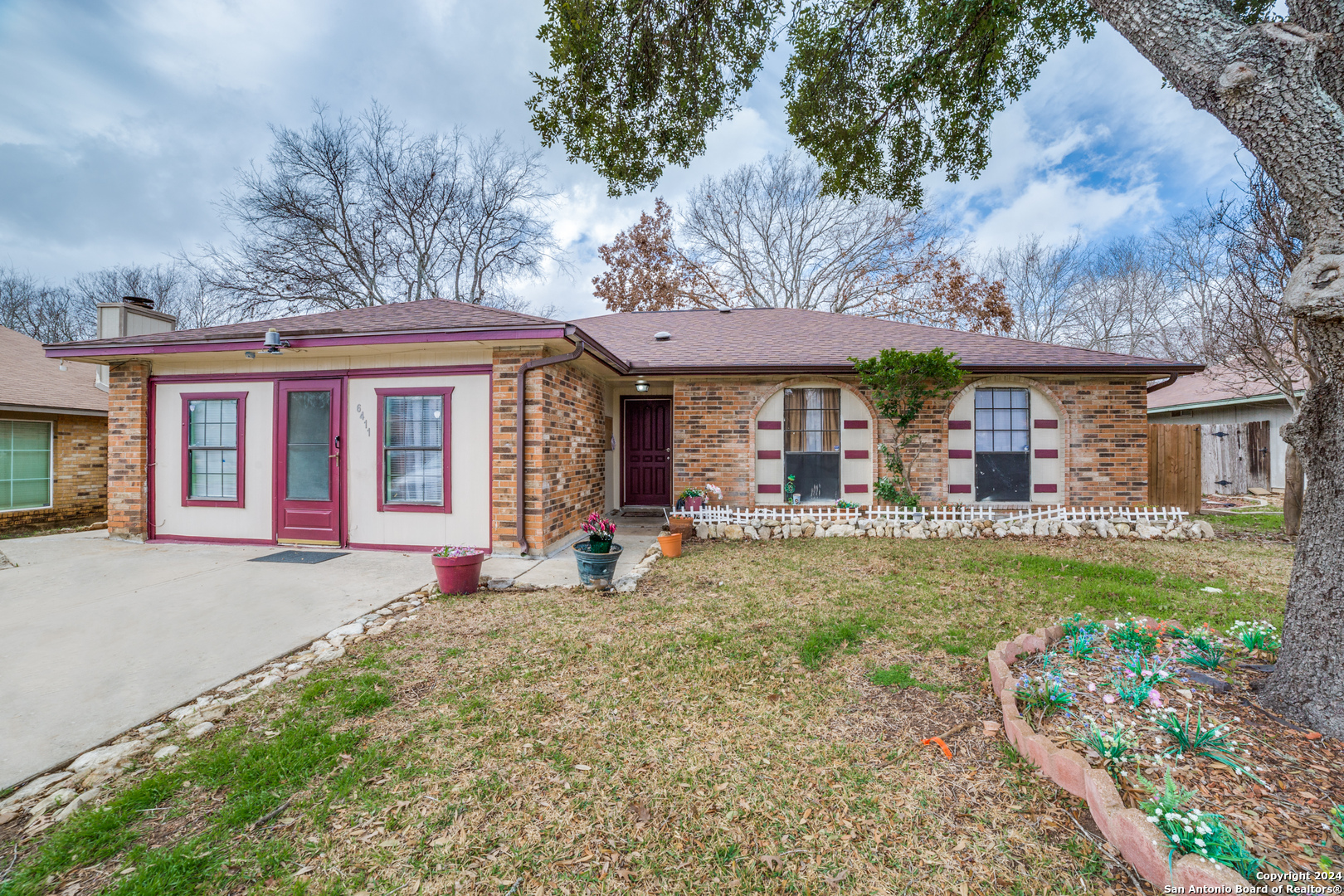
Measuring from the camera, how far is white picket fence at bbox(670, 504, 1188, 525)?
23.8 feet

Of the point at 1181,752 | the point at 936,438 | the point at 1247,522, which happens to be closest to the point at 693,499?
the point at 936,438

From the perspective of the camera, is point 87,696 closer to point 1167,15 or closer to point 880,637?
point 880,637

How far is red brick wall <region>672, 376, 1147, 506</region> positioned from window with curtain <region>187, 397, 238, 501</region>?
6.11m

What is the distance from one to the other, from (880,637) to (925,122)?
17.2ft

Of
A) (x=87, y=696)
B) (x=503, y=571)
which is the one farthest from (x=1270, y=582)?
(x=87, y=696)

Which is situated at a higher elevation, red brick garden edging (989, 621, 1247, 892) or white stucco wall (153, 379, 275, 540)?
white stucco wall (153, 379, 275, 540)

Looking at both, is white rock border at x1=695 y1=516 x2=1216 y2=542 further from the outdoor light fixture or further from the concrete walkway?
the outdoor light fixture

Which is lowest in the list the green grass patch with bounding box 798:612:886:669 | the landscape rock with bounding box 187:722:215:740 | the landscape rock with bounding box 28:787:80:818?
the landscape rock with bounding box 28:787:80:818

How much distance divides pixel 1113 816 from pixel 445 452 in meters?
6.18

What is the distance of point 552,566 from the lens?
544cm

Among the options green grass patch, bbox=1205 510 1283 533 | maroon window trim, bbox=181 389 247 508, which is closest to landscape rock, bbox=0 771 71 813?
maroon window trim, bbox=181 389 247 508

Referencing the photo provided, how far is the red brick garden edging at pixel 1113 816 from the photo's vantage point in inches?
53.7

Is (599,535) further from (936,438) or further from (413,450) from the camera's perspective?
(936,438)

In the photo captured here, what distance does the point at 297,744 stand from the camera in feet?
7.43
